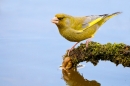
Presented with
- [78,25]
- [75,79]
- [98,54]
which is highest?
[78,25]

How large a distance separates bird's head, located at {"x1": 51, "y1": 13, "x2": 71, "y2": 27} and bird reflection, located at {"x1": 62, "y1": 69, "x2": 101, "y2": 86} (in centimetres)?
37

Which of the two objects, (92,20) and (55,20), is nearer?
(55,20)

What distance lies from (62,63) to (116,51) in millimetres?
379

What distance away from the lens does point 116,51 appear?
99.3 inches

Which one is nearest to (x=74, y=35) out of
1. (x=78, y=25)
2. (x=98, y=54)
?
(x=78, y=25)

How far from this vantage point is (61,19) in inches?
95.4

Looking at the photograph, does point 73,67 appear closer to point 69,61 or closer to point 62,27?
point 69,61

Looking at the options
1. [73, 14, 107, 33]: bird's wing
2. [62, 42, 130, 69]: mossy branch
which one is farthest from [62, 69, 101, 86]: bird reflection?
[73, 14, 107, 33]: bird's wing

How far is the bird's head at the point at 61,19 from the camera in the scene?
2.39 meters

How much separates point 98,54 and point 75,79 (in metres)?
0.21

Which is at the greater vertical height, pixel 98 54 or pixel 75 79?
pixel 98 54

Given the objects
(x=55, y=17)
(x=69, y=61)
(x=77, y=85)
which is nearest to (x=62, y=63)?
(x=69, y=61)

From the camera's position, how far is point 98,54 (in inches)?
101

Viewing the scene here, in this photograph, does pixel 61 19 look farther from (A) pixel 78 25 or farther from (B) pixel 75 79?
(B) pixel 75 79
